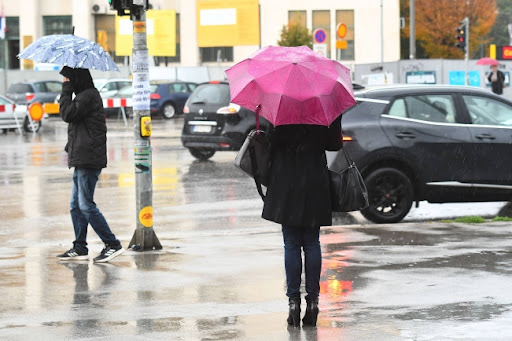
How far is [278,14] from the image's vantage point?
221 ft

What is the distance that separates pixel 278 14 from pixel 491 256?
190 ft

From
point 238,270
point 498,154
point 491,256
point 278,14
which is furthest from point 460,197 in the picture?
point 278,14

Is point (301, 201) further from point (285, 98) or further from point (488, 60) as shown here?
point (488, 60)

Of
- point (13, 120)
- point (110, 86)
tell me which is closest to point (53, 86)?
point (110, 86)

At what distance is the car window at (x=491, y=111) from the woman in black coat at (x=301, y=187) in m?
6.43

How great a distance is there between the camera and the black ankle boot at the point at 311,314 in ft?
24.7

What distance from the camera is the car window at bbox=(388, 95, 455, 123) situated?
13.4 m

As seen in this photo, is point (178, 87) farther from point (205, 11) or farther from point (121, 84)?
point (205, 11)

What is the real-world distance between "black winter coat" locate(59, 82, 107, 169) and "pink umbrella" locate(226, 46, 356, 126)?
2945mm

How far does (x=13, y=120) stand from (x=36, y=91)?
12.6m

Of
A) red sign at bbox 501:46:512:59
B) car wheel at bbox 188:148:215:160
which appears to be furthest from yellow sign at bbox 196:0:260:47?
car wheel at bbox 188:148:215:160

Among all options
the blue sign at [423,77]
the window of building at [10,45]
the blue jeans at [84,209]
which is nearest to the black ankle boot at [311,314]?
the blue jeans at [84,209]

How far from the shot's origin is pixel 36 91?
4700cm

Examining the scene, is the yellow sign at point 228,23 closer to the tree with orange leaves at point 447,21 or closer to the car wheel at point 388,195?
the tree with orange leaves at point 447,21
